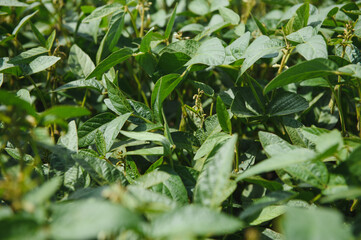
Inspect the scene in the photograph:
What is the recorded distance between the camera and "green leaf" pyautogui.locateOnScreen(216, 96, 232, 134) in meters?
0.84

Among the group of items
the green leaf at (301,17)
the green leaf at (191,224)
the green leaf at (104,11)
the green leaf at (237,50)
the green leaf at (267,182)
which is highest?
the green leaf at (104,11)

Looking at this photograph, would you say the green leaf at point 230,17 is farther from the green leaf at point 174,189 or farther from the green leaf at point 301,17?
the green leaf at point 174,189

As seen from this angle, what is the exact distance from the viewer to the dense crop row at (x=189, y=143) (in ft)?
1.59

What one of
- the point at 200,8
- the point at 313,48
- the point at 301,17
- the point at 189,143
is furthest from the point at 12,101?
the point at 200,8

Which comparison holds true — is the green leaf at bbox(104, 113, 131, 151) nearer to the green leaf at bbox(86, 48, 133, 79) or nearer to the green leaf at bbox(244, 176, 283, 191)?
the green leaf at bbox(86, 48, 133, 79)

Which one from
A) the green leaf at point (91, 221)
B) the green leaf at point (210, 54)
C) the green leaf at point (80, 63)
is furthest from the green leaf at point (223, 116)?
the green leaf at point (80, 63)

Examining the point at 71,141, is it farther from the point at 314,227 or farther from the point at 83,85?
the point at 314,227

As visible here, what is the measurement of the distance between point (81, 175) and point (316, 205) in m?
0.60

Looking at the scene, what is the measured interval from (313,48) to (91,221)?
68cm

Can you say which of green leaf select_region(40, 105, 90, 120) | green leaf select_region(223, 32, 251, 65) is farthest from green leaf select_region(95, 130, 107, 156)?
green leaf select_region(223, 32, 251, 65)

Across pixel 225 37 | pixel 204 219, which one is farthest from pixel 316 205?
pixel 225 37

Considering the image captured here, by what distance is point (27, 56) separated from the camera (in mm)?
1044

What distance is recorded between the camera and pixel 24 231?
1.45ft

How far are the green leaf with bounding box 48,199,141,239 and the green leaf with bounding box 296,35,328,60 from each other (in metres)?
0.60
